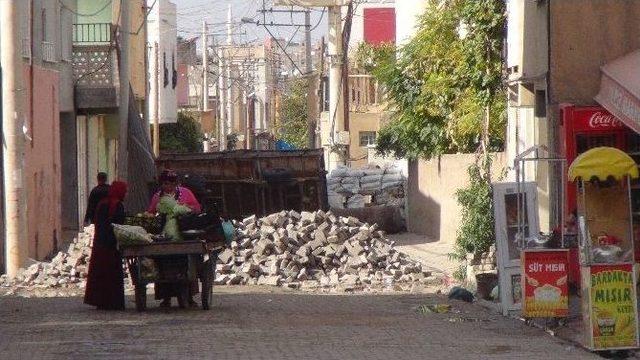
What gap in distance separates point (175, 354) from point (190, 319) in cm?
366

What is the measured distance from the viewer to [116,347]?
45.7 feet

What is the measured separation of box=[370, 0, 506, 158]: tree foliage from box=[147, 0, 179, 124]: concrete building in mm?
20583

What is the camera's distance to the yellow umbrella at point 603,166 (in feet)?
47.1

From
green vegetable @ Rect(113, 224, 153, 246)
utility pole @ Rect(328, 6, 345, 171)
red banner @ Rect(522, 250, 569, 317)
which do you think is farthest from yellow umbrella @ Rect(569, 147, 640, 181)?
utility pole @ Rect(328, 6, 345, 171)

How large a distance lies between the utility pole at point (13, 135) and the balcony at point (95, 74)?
12.4m

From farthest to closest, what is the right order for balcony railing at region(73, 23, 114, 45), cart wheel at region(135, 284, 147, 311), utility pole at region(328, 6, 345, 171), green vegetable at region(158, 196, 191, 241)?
utility pole at region(328, 6, 345, 171), balcony railing at region(73, 23, 114, 45), cart wheel at region(135, 284, 147, 311), green vegetable at region(158, 196, 191, 241)

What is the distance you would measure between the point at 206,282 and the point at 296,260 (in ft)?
27.0

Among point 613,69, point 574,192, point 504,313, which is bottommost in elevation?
point 504,313

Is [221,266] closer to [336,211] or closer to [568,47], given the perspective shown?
[568,47]

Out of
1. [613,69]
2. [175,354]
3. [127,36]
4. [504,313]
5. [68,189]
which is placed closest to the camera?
[175,354]

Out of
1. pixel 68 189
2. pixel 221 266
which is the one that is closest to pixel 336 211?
pixel 68 189

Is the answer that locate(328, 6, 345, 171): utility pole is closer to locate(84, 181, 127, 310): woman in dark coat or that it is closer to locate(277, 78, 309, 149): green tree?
locate(84, 181, 127, 310): woman in dark coat

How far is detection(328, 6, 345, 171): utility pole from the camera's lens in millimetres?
54531

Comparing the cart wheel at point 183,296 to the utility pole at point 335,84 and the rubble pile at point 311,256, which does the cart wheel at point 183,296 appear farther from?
the utility pole at point 335,84
